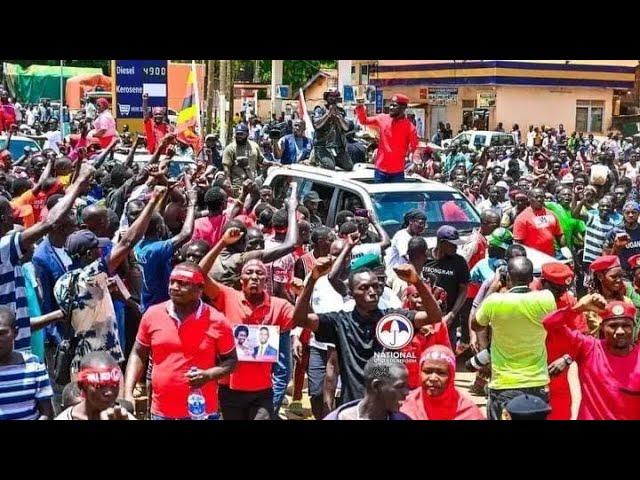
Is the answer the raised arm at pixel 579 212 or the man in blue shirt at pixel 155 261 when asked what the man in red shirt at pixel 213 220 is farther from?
the raised arm at pixel 579 212

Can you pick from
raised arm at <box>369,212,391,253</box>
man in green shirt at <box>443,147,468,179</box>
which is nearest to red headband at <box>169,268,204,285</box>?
raised arm at <box>369,212,391,253</box>

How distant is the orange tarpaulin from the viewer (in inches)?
1216

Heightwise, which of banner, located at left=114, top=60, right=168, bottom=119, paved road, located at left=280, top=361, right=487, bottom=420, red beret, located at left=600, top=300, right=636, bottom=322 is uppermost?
banner, located at left=114, top=60, right=168, bottom=119

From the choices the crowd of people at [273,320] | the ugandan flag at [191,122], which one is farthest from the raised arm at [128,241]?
the ugandan flag at [191,122]

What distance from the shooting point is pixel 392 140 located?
10758mm

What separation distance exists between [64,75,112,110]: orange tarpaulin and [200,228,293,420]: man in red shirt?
25910 mm

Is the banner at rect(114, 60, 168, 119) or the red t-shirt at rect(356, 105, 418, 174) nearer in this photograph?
the red t-shirt at rect(356, 105, 418, 174)

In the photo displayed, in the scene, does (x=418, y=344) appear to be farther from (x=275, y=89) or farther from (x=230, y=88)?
(x=275, y=89)

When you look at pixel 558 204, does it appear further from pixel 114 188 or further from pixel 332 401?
pixel 332 401

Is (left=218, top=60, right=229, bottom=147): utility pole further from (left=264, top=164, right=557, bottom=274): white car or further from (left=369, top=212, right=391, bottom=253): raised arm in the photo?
(left=369, top=212, right=391, bottom=253): raised arm

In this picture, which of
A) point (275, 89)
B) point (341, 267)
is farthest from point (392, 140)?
point (275, 89)
